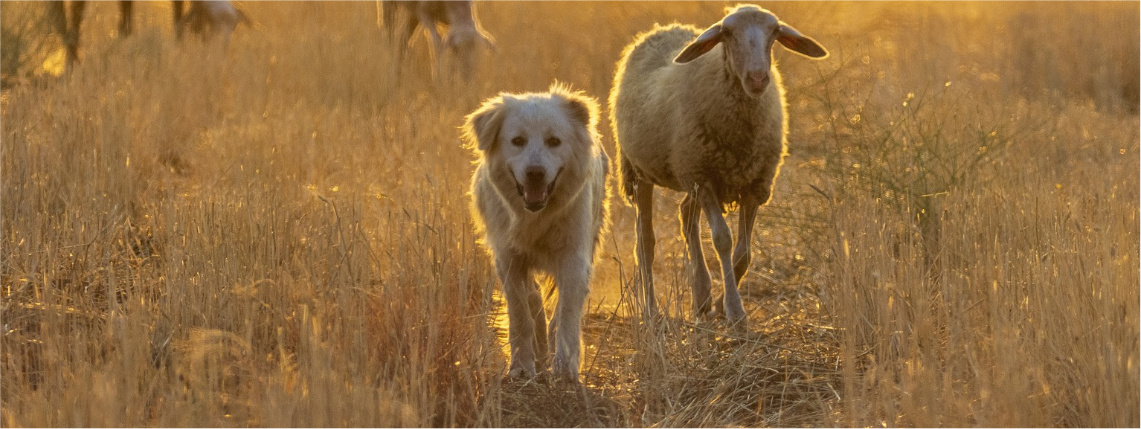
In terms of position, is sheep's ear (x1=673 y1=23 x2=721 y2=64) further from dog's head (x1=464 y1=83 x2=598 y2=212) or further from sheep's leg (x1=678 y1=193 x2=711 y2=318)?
dog's head (x1=464 y1=83 x2=598 y2=212)

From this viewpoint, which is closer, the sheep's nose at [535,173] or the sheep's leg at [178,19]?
the sheep's nose at [535,173]

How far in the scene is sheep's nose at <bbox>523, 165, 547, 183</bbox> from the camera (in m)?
5.41

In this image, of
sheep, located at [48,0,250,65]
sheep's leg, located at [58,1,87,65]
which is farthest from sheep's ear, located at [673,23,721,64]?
sheep, located at [48,0,250,65]

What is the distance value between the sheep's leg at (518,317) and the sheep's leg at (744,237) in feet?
5.55

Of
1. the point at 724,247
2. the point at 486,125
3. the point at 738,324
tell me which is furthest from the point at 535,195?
the point at 724,247

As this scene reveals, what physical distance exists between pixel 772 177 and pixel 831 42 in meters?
6.87

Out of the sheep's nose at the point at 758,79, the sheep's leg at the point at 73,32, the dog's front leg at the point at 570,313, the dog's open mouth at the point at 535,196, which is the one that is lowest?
the dog's front leg at the point at 570,313

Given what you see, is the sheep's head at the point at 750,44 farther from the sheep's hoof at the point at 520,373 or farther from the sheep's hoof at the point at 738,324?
the sheep's hoof at the point at 520,373

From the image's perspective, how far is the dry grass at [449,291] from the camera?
15.1ft

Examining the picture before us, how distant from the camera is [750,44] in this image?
684 cm

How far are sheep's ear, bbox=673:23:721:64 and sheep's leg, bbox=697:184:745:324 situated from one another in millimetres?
691

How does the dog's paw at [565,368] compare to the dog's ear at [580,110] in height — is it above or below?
below

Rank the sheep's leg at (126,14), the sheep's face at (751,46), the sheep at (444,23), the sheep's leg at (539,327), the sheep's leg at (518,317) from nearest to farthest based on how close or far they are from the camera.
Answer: the sheep's leg at (518,317)
the sheep's leg at (539,327)
the sheep's face at (751,46)
the sheep at (444,23)
the sheep's leg at (126,14)

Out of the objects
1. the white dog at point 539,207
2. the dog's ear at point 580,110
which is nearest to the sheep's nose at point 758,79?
the white dog at point 539,207
